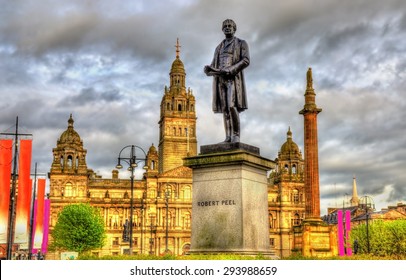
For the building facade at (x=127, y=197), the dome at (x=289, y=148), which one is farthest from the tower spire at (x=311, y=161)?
the dome at (x=289, y=148)

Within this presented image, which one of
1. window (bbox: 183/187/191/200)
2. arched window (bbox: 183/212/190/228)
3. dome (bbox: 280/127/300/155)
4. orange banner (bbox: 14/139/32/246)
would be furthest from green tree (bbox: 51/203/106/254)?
dome (bbox: 280/127/300/155)

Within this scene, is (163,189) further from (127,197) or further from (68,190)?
(68,190)

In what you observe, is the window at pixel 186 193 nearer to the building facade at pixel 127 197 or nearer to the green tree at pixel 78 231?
the building facade at pixel 127 197

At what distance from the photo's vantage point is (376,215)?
4877 inches

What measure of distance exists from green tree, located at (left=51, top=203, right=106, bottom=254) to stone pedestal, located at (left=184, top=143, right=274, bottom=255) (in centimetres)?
6862

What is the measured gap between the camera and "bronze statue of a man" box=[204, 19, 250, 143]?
1608cm

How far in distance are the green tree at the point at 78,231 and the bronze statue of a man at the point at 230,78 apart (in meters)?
68.3

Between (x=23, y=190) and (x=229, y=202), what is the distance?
1068 inches

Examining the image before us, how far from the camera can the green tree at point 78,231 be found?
8106 cm

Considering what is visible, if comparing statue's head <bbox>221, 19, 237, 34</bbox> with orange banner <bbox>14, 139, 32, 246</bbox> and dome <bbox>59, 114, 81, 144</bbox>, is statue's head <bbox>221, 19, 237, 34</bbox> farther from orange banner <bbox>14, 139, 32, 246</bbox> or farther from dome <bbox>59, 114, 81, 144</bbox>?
dome <bbox>59, 114, 81, 144</bbox>

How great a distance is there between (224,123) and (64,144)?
92.0 meters

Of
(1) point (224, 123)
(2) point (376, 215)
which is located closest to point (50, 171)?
(2) point (376, 215)

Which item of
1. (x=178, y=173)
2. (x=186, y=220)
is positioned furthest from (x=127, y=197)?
(x=186, y=220)
